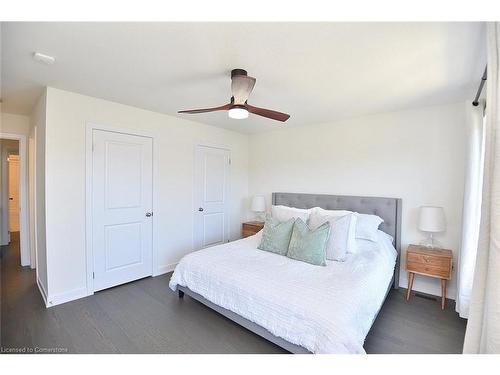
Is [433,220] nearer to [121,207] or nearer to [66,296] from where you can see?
[121,207]

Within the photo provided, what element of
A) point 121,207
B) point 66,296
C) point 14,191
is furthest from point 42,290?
point 14,191

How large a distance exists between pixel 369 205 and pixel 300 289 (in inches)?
79.1

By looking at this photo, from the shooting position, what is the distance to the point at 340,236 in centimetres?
255

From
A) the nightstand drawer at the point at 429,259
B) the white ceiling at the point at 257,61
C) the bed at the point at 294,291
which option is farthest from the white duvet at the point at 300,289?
the white ceiling at the point at 257,61

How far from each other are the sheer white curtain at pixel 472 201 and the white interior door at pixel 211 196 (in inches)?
132

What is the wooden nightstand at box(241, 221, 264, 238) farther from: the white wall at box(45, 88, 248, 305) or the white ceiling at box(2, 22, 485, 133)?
the white ceiling at box(2, 22, 485, 133)

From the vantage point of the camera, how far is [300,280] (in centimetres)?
200

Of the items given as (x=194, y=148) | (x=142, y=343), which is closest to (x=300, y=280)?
(x=142, y=343)

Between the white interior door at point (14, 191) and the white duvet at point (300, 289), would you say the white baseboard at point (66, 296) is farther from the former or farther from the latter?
the white interior door at point (14, 191)

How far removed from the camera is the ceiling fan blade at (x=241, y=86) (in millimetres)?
1956

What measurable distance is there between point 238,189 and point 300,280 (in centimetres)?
293
